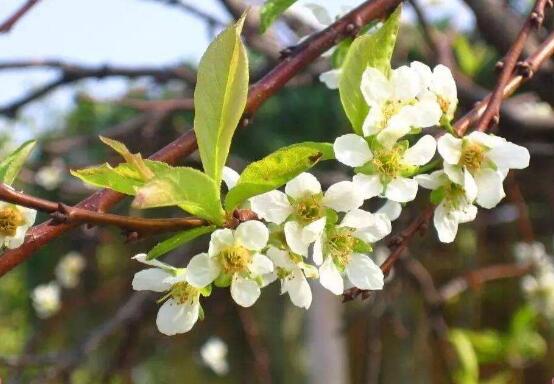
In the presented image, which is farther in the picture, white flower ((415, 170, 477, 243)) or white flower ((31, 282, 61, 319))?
white flower ((31, 282, 61, 319))

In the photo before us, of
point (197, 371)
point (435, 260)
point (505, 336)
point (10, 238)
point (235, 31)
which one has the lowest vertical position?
point (197, 371)

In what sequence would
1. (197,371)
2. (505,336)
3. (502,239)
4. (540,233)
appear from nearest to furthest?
1. (505,336)
2. (540,233)
3. (502,239)
4. (197,371)

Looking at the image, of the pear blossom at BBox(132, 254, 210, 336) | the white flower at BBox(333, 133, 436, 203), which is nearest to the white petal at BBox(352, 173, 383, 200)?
the white flower at BBox(333, 133, 436, 203)

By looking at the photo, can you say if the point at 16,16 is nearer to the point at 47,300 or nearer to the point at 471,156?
the point at 471,156

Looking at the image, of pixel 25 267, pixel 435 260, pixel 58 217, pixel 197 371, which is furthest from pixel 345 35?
pixel 197 371

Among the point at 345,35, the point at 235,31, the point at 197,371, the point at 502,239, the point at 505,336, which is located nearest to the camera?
the point at 235,31

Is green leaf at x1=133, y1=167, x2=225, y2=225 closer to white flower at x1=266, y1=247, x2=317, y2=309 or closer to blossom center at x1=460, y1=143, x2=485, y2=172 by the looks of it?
white flower at x1=266, y1=247, x2=317, y2=309

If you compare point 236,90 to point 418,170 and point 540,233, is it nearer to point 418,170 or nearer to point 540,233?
point 418,170

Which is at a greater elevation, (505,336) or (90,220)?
(90,220)
